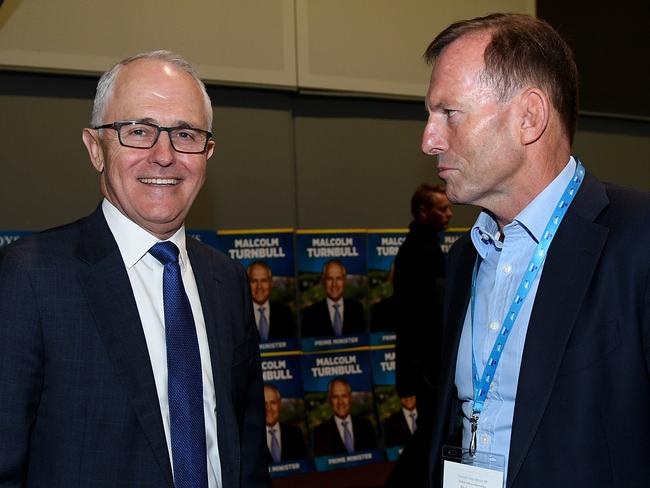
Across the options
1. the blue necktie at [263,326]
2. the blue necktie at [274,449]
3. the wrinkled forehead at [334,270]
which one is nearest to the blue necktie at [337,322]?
the wrinkled forehead at [334,270]

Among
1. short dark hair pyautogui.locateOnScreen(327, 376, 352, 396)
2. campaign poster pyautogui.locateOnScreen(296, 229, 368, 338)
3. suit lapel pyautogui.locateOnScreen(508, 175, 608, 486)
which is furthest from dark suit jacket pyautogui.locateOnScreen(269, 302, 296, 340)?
suit lapel pyautogui.locateOnScreen(508, 175, 608, 486)

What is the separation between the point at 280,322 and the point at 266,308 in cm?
15

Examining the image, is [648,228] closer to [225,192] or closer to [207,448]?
[207,448]

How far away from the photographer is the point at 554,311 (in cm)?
158

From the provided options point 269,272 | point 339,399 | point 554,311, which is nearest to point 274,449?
point 339,399

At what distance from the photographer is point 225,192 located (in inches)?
215

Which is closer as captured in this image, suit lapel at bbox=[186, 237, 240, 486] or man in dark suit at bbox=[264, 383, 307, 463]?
suit lapel at bbox=[186, 237, 240, 486]

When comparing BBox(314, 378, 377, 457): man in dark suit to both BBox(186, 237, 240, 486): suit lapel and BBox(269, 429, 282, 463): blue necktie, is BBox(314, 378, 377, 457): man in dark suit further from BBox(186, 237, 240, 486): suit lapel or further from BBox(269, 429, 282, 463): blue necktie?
BBox(186, 237, 240, 486): suit lapel

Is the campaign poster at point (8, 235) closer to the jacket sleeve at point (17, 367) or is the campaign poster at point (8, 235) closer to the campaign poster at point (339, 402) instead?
the campaign poster at point (339, 402)

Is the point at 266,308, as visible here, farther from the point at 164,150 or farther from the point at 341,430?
the point at 164,150

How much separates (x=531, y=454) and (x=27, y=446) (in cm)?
109

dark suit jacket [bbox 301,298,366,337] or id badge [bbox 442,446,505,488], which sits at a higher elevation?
dark suit jacket [bbox 301,298,366,337]

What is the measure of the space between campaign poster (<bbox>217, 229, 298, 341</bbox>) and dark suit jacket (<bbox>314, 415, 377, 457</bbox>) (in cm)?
74

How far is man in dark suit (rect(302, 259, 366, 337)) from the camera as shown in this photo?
550 centimetres
